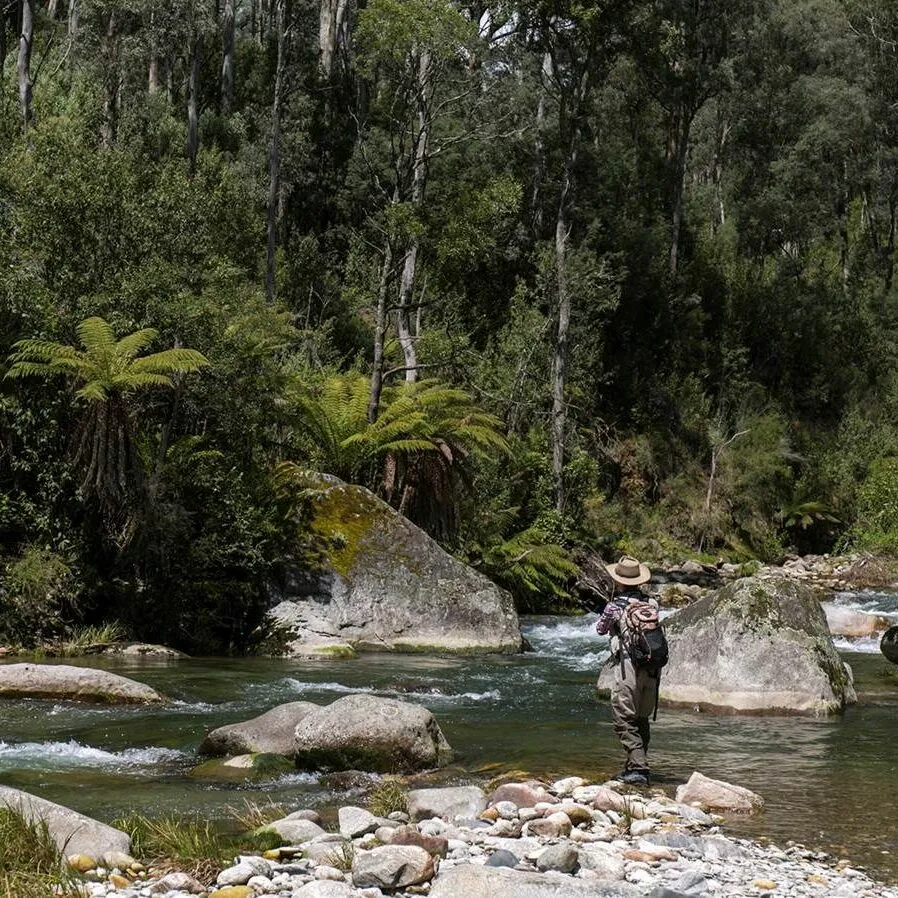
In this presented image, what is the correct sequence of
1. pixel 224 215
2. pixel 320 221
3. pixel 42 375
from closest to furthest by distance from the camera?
1. pixel 42 375
2. pixel 224 215
3. pixel 320 221

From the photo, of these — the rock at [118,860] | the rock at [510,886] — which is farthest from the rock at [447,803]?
the rock at [118,860]

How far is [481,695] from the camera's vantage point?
12336mm

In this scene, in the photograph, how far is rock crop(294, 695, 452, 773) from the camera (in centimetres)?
858

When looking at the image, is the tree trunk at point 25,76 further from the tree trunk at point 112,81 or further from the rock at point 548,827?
the rock at point 548,827

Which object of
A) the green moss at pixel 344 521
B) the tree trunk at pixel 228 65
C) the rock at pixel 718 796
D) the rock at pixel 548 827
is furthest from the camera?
the tree trunk at pixel 228 65

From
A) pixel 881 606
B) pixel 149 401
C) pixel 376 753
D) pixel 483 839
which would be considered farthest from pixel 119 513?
pixel 881 606

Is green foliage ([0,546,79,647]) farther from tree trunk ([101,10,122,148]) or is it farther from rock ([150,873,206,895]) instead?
tree trunk ([101,10,122,148])

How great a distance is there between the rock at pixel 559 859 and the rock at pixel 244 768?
2938 millimetres

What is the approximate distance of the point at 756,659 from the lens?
11.7 metres

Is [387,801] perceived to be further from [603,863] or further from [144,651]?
[144,651]

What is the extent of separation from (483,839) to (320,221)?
29755mm

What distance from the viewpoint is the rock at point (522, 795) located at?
7.32 metres

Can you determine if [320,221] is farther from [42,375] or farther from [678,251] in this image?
[42,375]

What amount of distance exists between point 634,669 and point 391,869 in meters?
3.03
